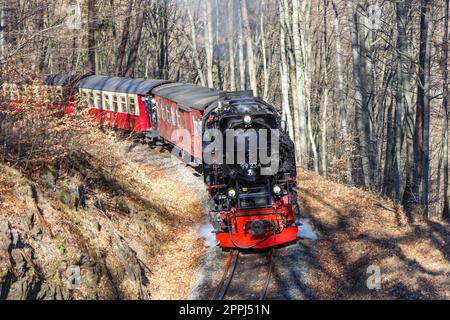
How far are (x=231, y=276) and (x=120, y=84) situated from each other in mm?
15684

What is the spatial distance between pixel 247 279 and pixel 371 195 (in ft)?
28.8

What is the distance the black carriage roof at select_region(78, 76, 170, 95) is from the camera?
2430cm

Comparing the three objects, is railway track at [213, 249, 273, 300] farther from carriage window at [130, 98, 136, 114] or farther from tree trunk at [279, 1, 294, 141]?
tree trunk at [279, 1, 294, 141]

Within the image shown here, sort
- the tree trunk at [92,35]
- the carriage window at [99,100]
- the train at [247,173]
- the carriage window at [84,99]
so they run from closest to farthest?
the train at [247,173]
the carriage window at [84,99]
the tree trunk at [92,35]
the carriage window at [99,100]

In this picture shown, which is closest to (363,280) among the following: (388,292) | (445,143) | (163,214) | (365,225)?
(388,292)

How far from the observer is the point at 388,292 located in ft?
36.2

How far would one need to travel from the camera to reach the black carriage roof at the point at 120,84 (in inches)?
957

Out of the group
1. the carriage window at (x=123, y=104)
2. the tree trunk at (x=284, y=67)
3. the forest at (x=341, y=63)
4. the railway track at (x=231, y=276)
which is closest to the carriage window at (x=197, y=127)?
the forest at (x=341, y=63)

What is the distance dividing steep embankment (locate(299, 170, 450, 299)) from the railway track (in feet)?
3.30

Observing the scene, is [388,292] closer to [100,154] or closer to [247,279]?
[247,279]

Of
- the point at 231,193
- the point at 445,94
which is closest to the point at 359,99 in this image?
the point at 445,94

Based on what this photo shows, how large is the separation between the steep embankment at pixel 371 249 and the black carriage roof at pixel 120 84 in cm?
918

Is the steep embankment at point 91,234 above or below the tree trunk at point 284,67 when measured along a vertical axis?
below

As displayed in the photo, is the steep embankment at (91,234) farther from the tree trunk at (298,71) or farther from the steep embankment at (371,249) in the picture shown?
the tree trunk at (298,71)
